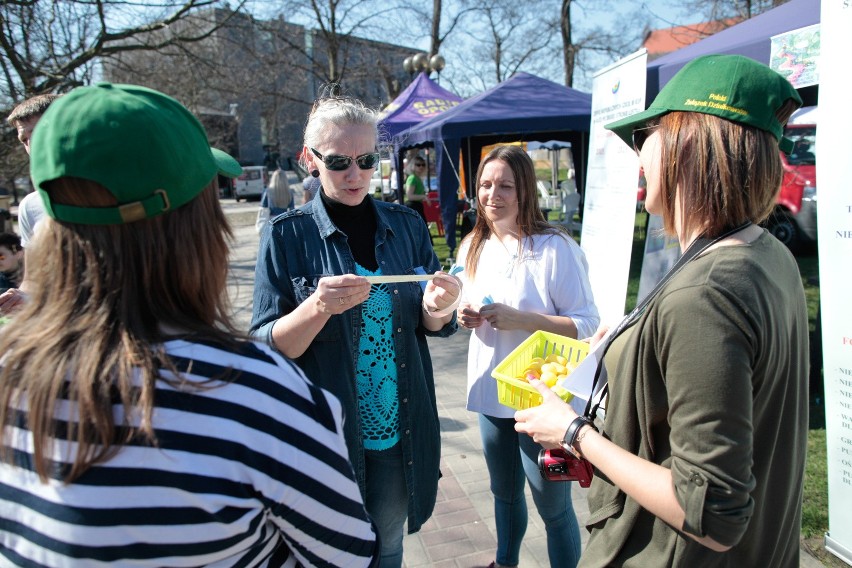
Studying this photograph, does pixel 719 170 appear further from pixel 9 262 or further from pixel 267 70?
pixel 267 70

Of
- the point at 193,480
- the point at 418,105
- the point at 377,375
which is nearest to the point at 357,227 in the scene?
the point at 377,375

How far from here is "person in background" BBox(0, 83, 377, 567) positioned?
771 mm

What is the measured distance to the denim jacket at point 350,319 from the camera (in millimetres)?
1851

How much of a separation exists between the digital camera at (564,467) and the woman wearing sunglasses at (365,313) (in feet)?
1.83

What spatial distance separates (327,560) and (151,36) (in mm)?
11392

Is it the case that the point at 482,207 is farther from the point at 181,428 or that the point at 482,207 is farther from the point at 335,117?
the point at 181,428

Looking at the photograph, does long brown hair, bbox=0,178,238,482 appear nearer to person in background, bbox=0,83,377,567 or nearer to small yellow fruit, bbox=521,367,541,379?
person in background, bbox=0,83,377,567

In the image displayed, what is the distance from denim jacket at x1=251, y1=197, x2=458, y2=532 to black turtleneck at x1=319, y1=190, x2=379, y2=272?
37 mm

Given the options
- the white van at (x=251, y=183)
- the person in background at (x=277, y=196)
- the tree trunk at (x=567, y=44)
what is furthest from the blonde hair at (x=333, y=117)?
the white van at (x=251, y=183)

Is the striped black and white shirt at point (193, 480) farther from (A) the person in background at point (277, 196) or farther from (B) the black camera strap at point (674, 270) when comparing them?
(A) the person in background at point (277, 196)

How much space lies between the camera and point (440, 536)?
303 cm

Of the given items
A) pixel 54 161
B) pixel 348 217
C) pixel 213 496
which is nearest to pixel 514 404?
pixel 348 217

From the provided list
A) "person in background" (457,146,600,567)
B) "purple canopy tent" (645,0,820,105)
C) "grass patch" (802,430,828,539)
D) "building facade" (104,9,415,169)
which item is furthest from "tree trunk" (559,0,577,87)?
"person in background" (457,146,600,567)

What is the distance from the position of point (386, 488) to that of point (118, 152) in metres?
1.51
